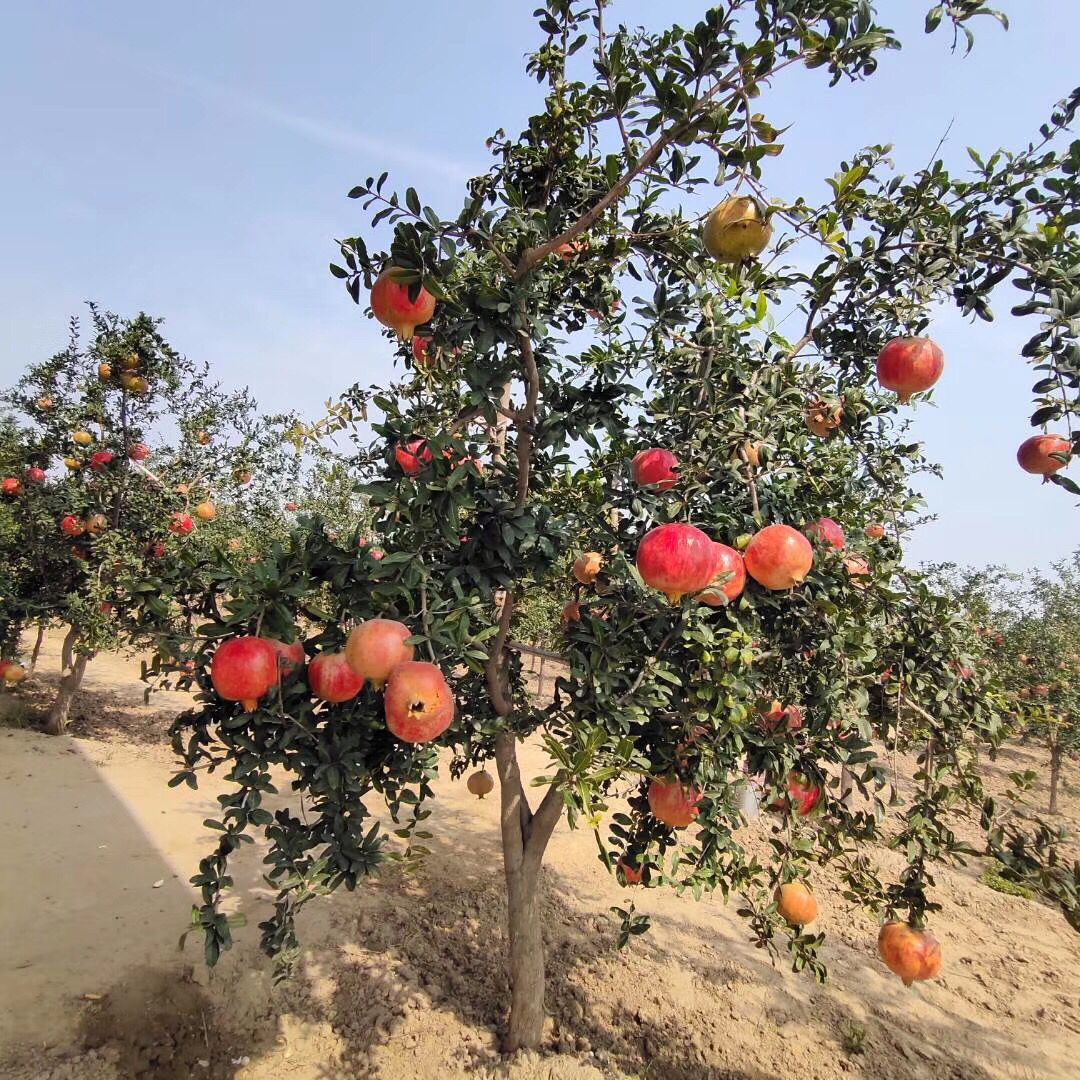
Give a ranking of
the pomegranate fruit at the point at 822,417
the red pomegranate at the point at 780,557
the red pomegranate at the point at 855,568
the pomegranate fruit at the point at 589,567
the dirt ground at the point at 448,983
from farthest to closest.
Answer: the dirt ground at the point at 448,983
the pomegranate fruit at the point at 589,567
the pomegranate fruit at the point at 822,417
the red pomegranate at the point at 855,568
the red pomegranate at the point at 780,557

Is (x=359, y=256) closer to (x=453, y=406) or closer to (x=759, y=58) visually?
(x=453, y=406)

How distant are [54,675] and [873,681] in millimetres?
11341

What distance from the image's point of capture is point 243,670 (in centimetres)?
176

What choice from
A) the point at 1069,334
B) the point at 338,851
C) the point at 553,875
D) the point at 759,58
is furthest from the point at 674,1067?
the point at 759,58

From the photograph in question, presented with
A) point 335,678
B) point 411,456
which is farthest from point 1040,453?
point 335,678

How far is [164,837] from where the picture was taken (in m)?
5.19

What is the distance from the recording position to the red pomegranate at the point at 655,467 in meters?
2.31

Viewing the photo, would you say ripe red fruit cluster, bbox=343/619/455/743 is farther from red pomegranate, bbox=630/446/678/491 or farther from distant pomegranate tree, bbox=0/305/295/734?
distant pomegranate tree, bbox=0/305/295/734

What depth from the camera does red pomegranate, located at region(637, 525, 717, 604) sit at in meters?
1.77

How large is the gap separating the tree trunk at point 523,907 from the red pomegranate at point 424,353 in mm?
1823

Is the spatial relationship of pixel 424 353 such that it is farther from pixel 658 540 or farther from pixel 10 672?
pixel 10 672

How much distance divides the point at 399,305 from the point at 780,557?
1.29 metres

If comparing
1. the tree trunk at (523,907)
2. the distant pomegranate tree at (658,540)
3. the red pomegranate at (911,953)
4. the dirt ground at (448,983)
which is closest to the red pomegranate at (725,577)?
the distant pomegranate tree at (658,540)

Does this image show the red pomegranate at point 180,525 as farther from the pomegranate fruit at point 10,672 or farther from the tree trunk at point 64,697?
the pomegranate fruit at point 10,672
